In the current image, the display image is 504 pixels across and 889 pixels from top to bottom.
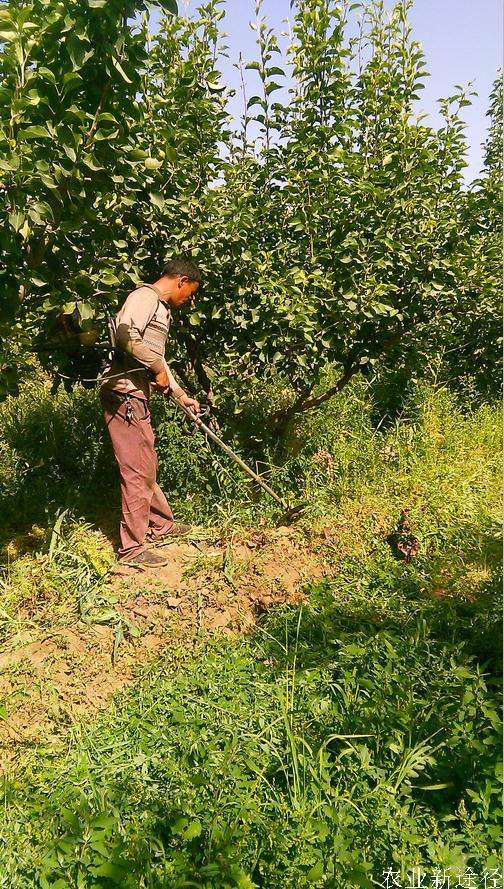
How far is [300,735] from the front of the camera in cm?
245

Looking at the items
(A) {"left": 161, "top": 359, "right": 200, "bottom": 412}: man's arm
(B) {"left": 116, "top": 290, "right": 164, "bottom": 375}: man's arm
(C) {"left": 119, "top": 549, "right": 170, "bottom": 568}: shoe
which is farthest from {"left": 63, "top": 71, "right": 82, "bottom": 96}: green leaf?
(C) {"left": 119, "top": 549, "right": 170, "bottom": 568}: shoe

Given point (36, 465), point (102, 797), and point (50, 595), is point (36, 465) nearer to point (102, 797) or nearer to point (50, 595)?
point (50, 595)

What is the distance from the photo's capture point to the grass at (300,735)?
1.92m

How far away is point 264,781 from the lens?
2205 millimetres

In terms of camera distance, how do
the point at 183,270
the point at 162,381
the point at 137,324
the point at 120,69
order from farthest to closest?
the point at 162,381 → the point at 183,270 → the point at 137,324 → the point at 120,69

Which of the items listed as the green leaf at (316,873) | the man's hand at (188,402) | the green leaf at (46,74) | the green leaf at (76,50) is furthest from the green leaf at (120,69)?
the green leaf at (316,873)

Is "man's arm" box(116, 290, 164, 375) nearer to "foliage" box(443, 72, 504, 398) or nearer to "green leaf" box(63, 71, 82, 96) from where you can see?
"green leaf" box(63, 71, 82, 96)

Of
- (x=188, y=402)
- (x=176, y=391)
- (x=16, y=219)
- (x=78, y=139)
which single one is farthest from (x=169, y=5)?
(x=188, y=402)

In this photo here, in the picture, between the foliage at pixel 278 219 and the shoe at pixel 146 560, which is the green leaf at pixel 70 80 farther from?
the shoe at pixel 146 560

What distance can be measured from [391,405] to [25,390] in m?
3.83

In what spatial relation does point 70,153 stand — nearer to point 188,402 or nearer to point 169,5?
point 169,5

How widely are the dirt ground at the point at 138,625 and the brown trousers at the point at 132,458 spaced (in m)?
0.24

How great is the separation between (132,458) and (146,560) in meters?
0.68

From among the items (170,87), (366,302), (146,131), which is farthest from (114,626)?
(170,87)
